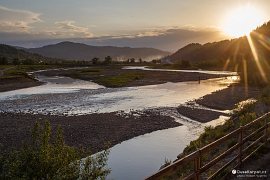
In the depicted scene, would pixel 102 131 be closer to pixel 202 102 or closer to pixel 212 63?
pixel 202 102

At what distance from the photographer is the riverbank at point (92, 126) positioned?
26.8 meters

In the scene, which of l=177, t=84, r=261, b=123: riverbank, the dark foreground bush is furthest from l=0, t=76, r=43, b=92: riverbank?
the dark foreground bush

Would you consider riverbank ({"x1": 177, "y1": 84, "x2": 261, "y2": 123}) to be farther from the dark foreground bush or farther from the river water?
the dark foreground bush

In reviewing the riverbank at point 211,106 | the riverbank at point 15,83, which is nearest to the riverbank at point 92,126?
the riverbank at point 211,106

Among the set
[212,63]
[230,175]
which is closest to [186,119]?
[230,175]

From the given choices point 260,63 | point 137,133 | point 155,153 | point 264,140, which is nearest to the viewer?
point 264,140

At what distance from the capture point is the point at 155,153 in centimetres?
2384

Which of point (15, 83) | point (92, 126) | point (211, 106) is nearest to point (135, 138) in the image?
point (92, 126)

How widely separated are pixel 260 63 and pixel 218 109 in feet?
142

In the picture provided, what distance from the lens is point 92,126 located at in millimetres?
32031

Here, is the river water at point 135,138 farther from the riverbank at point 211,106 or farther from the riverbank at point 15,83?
the riverbank at point 15,83

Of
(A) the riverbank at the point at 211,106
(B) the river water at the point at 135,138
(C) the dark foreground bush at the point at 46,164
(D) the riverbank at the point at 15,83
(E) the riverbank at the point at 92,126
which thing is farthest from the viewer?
(D) the riverbank at the point at 15,83

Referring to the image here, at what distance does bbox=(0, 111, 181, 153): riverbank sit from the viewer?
87.9 feet

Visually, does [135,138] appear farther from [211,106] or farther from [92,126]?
[211,106]
